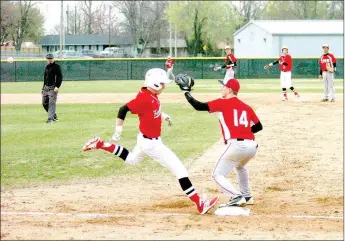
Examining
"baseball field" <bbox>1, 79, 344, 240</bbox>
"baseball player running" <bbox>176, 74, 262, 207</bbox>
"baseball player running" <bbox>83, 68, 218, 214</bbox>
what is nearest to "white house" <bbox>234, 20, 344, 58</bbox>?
"baseball field" <bbox>1, 79, 344, 240</bbox>

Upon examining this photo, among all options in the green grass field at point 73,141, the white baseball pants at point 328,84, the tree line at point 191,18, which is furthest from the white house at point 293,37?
the green grass field at point 73,141

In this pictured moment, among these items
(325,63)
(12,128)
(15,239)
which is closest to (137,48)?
(325,63)

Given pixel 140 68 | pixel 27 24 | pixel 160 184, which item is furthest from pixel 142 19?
pixel 160 184

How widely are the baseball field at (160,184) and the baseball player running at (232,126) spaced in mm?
535

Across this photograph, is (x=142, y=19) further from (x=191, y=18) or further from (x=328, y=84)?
(x=328, y=84)

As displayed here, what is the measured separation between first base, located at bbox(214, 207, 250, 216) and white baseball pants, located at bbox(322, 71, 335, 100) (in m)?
17.6

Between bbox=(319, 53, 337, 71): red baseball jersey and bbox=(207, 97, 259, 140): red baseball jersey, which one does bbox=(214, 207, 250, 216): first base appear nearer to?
bbox=(207, 97, 259, 140): red baseball jersey

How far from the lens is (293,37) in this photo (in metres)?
72.1

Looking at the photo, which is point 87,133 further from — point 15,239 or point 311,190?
point 15,239

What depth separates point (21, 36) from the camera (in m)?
61.3

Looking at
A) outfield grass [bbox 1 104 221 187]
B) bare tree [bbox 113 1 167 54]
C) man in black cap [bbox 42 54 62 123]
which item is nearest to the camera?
outfield grass [bbox 1 104 221 187]

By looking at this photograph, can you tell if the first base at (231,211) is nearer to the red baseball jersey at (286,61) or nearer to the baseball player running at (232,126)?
the baseball player running at (232,126)

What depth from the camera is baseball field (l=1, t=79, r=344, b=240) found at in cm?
791

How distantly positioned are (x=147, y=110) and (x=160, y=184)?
2432 mm
